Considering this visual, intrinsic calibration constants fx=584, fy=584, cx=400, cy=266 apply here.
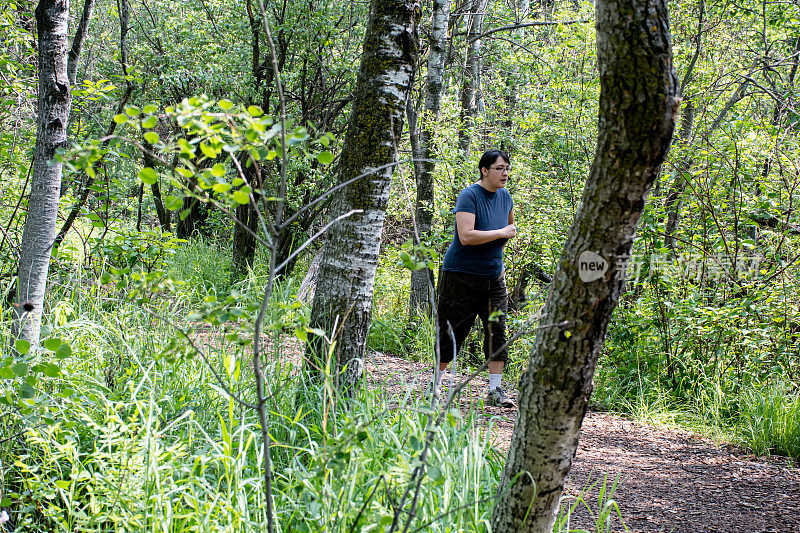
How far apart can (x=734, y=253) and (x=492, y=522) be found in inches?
159

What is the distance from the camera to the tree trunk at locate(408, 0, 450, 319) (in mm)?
6629

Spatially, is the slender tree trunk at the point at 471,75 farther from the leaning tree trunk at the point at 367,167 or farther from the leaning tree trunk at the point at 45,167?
the leaning tree trunk at the point at 45,167

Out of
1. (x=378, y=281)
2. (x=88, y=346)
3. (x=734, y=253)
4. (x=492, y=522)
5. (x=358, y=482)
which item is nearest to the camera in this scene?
(x=492, y=522)

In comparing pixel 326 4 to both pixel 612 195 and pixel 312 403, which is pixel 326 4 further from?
pixel 612 195

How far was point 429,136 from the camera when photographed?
7023 mm

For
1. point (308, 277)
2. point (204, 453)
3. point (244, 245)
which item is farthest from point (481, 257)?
point (244, 245)

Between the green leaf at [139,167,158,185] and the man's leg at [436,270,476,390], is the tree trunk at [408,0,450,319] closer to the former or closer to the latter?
the man's leg at [436,270,476,390]

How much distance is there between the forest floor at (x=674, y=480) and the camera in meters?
2.72

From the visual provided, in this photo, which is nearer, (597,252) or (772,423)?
(597,252)

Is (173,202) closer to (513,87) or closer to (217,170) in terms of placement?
(217,170)

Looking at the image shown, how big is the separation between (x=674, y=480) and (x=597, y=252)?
232cm

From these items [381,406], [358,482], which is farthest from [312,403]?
[358,482]

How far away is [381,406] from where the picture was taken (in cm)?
303

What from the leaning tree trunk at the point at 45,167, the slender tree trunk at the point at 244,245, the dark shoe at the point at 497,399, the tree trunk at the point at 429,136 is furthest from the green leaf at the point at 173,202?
the slender tree trunk at the point at 244,245
